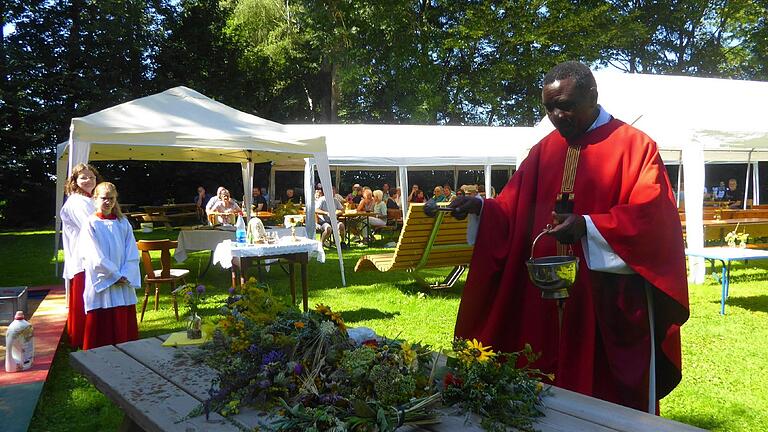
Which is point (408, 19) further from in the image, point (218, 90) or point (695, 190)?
point (695, 190)

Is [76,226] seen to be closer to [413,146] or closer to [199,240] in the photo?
[199,240]

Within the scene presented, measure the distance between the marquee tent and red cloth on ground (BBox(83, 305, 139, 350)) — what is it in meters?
7.70

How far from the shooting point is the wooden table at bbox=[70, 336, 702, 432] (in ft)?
5.98

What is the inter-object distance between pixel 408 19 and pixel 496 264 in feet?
81.7

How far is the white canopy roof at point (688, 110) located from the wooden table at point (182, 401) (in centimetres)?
781

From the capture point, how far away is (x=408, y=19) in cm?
2619

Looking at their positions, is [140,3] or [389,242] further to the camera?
[140,3]

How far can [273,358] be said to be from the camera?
6.89 ft

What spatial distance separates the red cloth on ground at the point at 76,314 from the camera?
571 cm

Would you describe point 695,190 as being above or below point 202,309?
above

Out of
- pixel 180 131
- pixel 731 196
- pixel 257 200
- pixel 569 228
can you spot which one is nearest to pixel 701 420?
pixel 569 228

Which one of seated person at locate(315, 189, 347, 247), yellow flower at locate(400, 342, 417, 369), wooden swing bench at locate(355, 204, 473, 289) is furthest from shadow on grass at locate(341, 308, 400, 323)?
seated person at locate(315, 189, 347, 247)

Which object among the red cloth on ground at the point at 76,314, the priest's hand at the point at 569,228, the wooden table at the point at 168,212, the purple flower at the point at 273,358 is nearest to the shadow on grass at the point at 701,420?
the priest's hand at the point at 569,228

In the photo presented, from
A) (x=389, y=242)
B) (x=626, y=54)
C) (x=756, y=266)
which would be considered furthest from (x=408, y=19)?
(x=756, y=266)
